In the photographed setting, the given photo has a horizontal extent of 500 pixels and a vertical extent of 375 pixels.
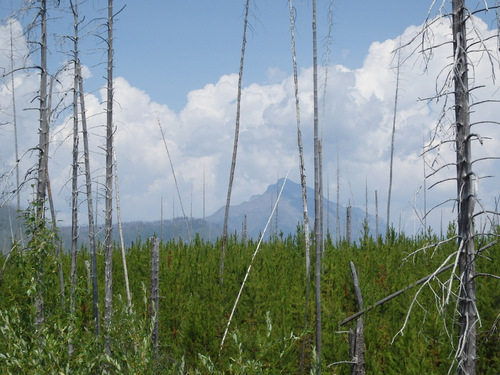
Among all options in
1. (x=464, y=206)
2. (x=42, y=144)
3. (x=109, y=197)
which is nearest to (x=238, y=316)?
(x=109, y=197)

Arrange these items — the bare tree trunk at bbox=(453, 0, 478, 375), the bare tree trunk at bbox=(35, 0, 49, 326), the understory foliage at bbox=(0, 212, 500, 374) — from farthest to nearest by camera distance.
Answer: the bare tree trunk at bbox=(35, 0, 49, 326)
the understory foliage at bbox=(0, 212, 500, 374)
the bare tree trunk at bbox=(453, 0, 478, 375)

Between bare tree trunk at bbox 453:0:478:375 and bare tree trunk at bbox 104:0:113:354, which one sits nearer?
bare tree trunk at bbox 453:0:478:375

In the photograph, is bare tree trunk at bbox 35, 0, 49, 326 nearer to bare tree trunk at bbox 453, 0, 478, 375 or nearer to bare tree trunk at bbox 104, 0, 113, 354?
bare tree trunk at bbox 104, 0, 113, 354

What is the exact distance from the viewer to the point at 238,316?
729 cm

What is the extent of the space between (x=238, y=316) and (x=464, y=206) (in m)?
4.96

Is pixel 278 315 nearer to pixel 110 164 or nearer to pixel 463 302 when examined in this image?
pixel 110 164

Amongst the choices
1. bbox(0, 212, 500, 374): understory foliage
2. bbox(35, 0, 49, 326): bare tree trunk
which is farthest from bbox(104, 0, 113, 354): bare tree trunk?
bbox(35, 0, 49, 326): bare tree trunk

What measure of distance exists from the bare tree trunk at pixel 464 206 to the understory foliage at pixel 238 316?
35 cm

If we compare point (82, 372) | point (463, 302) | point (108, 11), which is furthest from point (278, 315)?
point (108, 11)

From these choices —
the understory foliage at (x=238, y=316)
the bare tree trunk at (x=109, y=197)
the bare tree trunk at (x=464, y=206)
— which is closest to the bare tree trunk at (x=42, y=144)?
the understory foliage at (x=238, y=316)

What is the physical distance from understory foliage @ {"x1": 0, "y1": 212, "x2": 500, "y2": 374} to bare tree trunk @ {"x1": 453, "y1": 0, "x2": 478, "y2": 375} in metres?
0.35

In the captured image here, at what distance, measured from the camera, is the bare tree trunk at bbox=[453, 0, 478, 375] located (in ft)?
9.73

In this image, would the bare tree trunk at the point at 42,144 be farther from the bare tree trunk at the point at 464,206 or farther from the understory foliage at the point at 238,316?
the bare tree trunk at the point at 464,206

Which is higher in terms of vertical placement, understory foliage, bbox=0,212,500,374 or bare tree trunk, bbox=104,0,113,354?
bare tree trunk, bbox=104,0,113,354
